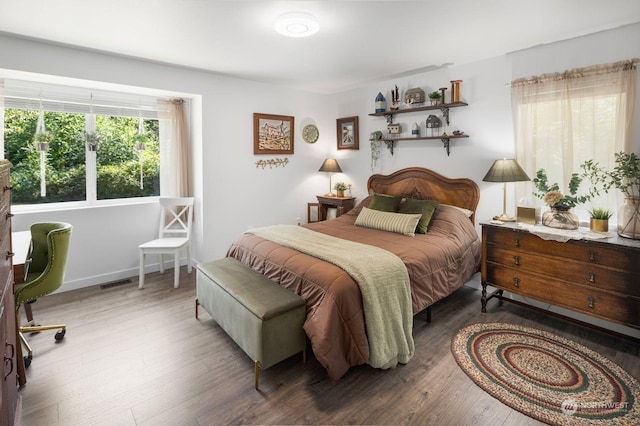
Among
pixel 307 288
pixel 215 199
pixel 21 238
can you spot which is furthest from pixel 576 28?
pixel 21 238

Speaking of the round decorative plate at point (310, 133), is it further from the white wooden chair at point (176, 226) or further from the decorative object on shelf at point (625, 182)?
the decorative object on shelf at point (625, 182)

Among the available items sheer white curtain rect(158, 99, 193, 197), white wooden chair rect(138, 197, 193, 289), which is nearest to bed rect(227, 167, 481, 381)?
white wooden chair rect(138, 197, 193, 289)

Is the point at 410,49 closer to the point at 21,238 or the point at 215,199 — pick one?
the point at 215,199

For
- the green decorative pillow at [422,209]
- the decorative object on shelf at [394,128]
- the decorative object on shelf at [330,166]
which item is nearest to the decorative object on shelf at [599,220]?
the green decorative pillow at [422,209]

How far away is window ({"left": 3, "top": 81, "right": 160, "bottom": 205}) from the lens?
352 centimetres

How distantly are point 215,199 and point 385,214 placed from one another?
214 centimetres

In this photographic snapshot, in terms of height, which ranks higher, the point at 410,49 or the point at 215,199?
the point at 410,49

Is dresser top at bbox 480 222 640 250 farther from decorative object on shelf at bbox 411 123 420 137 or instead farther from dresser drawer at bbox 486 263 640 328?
decorative object on shelf at bbox 411 123 420 137

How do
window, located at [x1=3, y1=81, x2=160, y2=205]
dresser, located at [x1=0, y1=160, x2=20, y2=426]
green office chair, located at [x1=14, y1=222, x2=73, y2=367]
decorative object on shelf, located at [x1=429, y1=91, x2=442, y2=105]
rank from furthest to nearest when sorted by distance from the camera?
decorative object on shelf, located at [x1=429, y1=91, x2=442, y2=105], window, located at [x1=3, y1=81, x2=160, y2=205], green office chair, located at [x1=14, y1=222, x2=73, y2=367], dresser, located at [x1=0, y1=160, x2=20, y2=426]

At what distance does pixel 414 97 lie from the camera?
13.2 feet

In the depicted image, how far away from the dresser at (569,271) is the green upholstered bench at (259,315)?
1.90 metres

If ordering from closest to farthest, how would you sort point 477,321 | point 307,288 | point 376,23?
1. point 307,288
2. point 376,23
3. point 477,321

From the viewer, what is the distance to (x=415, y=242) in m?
3.03

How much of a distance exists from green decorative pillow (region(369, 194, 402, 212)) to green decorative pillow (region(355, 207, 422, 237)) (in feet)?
0.43
